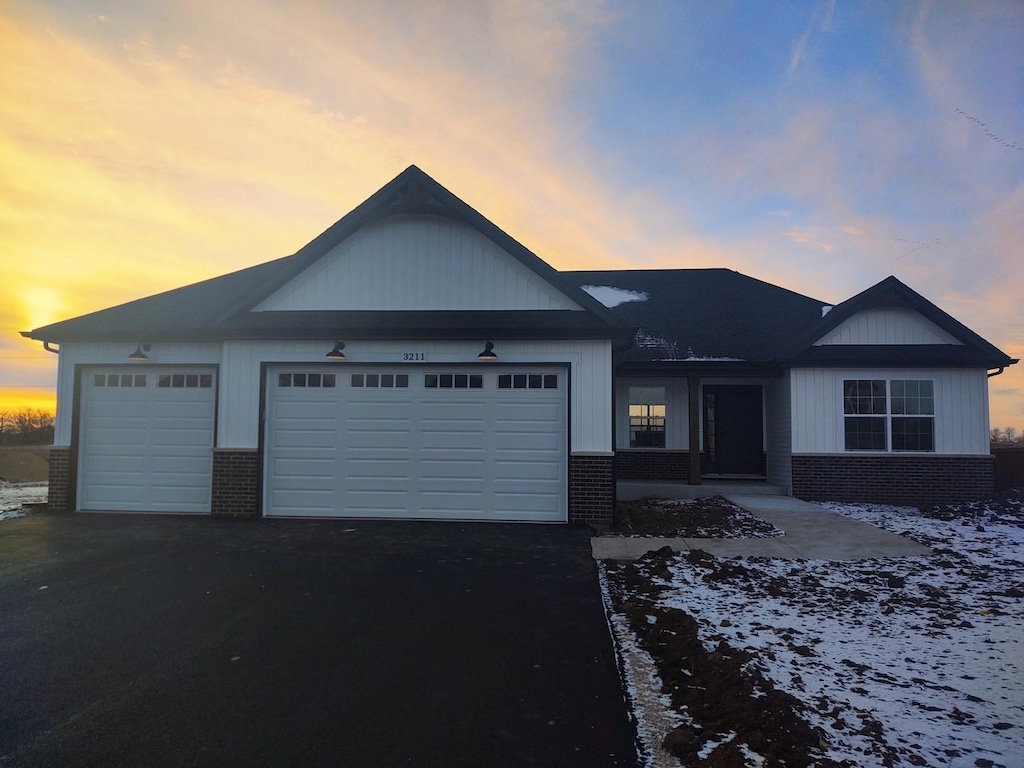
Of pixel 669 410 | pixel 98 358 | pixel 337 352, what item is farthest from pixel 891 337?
pixel 98 358

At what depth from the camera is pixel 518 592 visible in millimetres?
6648

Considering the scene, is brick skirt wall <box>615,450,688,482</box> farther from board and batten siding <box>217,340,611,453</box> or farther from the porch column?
board and batten siding <box>217,340,611,453</box>

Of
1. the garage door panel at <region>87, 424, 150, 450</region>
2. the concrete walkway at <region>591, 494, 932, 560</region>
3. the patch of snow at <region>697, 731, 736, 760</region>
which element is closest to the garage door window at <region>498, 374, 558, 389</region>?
the concrete walkway at <region>591, 494, 932, 560</region>

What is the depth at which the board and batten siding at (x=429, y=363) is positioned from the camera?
1054 cm

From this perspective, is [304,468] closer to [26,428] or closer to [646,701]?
[646,701]

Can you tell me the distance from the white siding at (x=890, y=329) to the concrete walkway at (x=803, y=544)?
500 cm

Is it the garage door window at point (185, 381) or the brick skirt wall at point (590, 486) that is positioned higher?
the garage door window at point (185, 381)

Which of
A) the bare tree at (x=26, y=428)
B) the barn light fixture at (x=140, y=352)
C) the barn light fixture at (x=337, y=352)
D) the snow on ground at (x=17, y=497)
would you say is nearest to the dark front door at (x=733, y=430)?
the barn light fixture at (x=337, y=352)

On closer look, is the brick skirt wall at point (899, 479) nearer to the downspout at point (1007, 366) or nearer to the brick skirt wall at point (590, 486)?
the downspout at point (1007, 366)

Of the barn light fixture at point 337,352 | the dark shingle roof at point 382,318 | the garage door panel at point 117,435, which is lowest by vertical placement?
the garage door panel at point 117,435

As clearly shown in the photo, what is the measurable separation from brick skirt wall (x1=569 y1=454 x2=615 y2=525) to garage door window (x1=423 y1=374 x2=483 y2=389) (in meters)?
2.26

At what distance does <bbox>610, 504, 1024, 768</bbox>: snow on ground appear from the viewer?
351 cm

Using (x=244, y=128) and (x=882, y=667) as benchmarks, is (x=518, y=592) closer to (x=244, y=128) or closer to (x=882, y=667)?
(x=882, y=667)

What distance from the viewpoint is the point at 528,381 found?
10.8 meters
